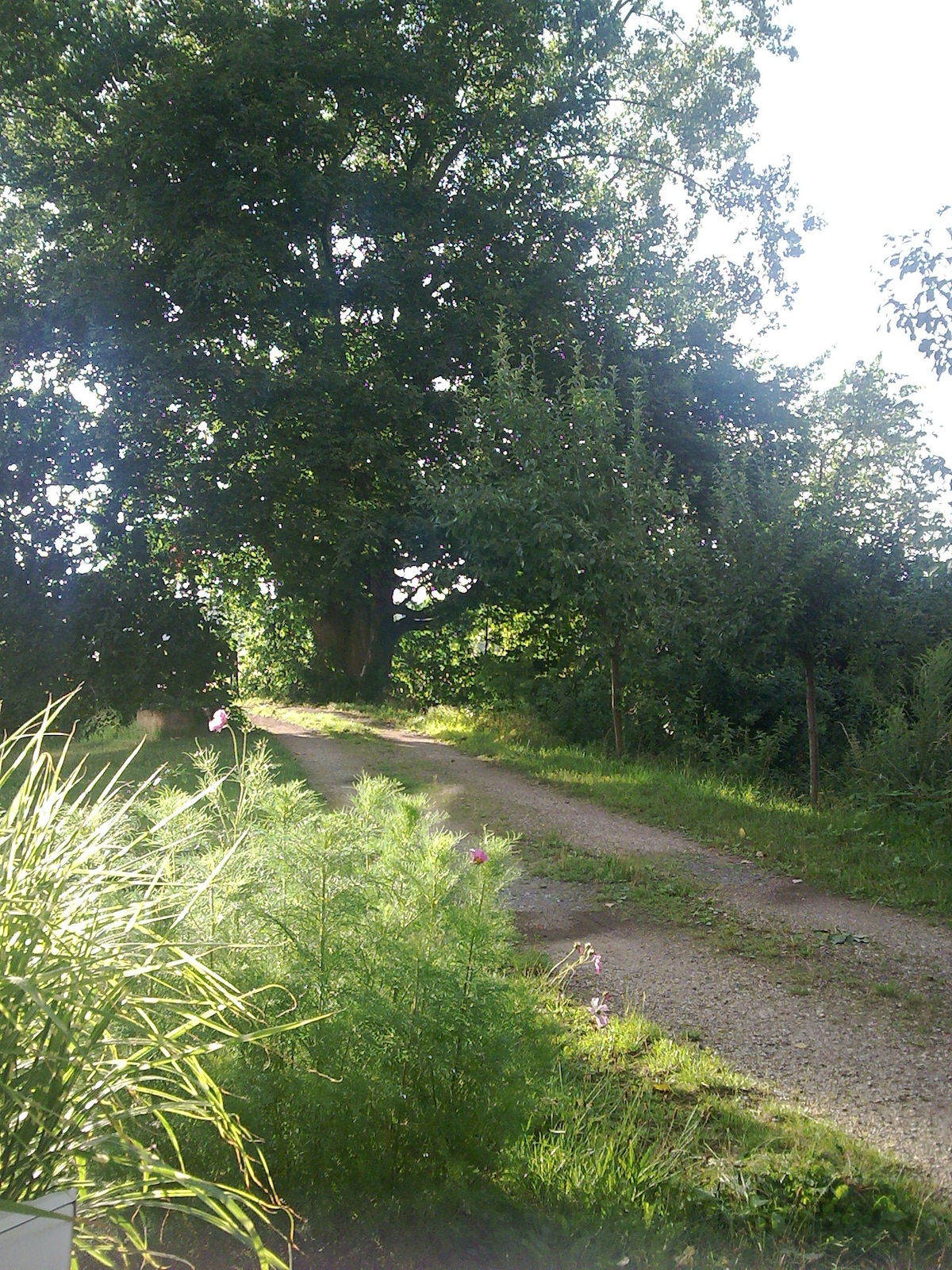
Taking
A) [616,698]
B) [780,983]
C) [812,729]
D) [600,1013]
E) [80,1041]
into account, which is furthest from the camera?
[616,698]

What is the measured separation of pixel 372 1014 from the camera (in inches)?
101

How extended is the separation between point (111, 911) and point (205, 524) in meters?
12.4

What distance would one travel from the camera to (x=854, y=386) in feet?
60.7

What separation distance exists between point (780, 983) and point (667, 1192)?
7.19 ft

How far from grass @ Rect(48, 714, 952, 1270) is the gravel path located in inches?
10.8

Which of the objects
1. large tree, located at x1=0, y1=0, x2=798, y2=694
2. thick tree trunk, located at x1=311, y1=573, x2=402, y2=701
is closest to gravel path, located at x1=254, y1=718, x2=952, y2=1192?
large tree, located at x1=0, y1=0, x2=798, y2=694

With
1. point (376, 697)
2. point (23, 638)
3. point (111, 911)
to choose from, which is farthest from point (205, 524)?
point (111, 911)

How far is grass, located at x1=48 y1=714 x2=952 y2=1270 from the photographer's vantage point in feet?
8.37

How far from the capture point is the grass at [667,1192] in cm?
255

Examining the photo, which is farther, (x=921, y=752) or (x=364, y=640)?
(x=364, y=640)

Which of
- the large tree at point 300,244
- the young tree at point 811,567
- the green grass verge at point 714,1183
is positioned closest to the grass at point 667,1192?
the green grass verge at point 714,1183

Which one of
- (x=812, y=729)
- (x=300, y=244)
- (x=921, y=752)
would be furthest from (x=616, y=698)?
(x=300, y=244)

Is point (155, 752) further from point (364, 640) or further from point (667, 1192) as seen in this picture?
point (667, 1192)

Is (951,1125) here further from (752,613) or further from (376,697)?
(376,697)
